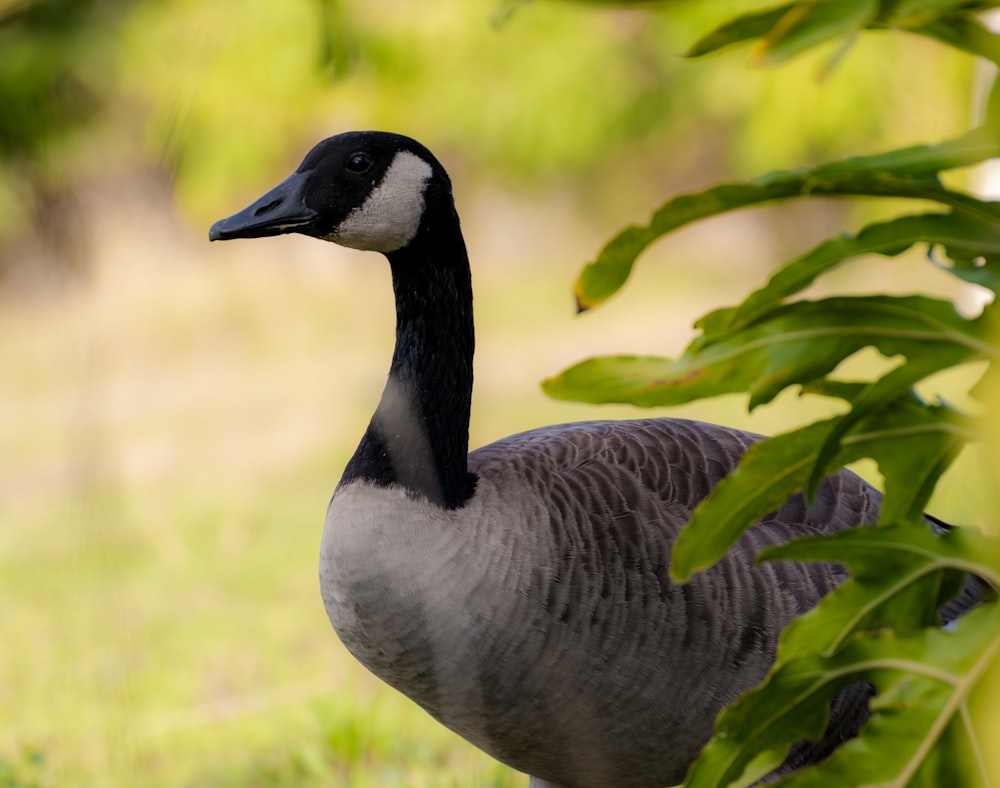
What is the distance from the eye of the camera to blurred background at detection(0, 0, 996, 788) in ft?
4.65

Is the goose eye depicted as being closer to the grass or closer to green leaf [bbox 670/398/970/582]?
the grass

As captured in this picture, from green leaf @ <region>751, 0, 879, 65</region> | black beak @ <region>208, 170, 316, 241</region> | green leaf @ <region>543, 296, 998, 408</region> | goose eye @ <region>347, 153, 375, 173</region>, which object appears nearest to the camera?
green leaf @ <region>751, 0, 879, 65</region>

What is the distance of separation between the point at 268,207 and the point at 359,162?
0.56 feet

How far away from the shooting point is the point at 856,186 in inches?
40.9

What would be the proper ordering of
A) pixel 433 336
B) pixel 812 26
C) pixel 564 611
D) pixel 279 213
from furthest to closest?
pixel 433 336 → pixel 279 213 → pixel 564 611 → pixel 812 26

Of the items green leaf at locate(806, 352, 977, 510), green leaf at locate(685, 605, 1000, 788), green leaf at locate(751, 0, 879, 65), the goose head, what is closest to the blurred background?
green leaf at locate(751, 0, 879, 65)

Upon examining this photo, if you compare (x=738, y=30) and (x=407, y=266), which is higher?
(x=738, y=30)

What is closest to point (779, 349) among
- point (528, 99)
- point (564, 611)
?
point (564, 611)

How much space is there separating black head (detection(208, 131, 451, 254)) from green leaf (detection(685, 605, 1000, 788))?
3.63ft

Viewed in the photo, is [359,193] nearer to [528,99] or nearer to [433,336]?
[433,336]

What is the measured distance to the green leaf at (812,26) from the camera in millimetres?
857

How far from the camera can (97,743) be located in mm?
2777

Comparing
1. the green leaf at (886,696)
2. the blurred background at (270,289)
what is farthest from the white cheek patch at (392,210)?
the green leaf at (886,696)

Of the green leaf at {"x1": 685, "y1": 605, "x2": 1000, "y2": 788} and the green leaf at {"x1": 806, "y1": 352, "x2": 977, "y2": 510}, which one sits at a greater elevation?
the green leaf at {"x1": 806, "y1": 352, "x2": 977, "y2": 510}
